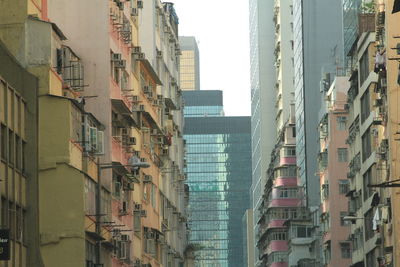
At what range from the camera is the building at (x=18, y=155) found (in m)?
42.5

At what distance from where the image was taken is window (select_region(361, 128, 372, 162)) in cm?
8150

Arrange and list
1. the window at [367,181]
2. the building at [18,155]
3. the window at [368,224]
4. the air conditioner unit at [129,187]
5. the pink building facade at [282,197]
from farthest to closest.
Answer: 1. the pink building facade at [282,197]
2. the window at [368,224]
3. the window at [367,181]
4. the air conditioner unit at [129,187]
5. the building at [18,155]

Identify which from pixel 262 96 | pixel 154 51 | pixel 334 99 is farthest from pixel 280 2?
pixel 154 51

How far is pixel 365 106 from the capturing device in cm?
8269

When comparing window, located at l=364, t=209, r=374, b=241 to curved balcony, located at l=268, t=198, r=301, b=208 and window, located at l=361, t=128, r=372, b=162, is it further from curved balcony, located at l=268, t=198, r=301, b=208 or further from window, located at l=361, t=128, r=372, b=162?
curved balcony, located at l=268, t=198, r=301, b=208

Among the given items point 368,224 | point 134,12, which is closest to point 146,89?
point 134,12

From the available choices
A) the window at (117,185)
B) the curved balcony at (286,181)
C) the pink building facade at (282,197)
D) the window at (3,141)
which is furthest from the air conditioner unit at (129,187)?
the curved balcony at (286,181)

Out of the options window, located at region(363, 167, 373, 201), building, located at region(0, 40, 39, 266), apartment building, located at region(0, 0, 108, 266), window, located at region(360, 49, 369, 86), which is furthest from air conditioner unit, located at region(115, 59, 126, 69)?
window, located at region(363, 167, 373, 201)

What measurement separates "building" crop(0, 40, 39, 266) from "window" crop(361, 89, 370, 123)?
3747 centimetres

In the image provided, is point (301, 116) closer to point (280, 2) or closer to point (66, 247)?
point (280, 2)

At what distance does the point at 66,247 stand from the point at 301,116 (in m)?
84.4

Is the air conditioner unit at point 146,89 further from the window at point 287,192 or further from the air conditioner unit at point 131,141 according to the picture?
the window at point 287,192

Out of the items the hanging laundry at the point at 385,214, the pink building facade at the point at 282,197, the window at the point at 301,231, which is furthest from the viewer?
the pink building facade at the point at 282,197

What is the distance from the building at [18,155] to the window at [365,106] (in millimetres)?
37466
